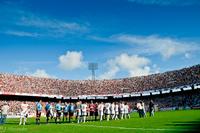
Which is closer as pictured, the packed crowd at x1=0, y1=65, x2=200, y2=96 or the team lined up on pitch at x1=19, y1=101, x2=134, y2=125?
the team lined up on pitch at x1=19, y1=101, x2=134, y2=125

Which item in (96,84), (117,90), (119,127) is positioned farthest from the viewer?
(96,84)

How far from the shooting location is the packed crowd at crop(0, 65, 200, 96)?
7700cm

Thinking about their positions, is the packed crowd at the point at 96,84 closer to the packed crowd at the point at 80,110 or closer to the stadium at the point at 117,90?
the stadium at the point at 117,90

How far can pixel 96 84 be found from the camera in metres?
91.7

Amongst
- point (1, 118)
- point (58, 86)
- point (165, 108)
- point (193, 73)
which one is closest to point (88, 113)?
point (1, 118)

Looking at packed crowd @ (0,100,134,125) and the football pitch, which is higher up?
packed crowd @ (0,100,134,125)

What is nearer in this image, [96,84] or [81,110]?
[81,110]

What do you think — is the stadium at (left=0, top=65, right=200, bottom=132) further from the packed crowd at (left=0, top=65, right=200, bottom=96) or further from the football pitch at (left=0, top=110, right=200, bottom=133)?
the football pitch at (left=0, top=110, right=200, bottom=133)

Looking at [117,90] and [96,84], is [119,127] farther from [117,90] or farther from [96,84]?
[96,84]

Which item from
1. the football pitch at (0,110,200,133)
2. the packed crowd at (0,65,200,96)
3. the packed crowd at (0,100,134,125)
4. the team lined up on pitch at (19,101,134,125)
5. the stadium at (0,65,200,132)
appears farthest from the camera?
the packed crowd at (0,65,200,96)

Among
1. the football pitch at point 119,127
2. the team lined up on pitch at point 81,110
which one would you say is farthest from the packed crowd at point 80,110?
the football pitch at point 119,127

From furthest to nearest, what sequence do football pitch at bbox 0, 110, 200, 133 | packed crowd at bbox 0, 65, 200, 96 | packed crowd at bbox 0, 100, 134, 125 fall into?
1. packed crowd at bbox 0, 65, 200, 96
2. packed crowd at bbox 0, 100, 134, 125
3. football pitch at bbox 0, 110, 200, 133

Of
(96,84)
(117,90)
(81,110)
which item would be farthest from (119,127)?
(96,84)

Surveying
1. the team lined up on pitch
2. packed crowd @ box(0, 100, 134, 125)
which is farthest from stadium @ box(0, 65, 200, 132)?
the team lined up on pitch
